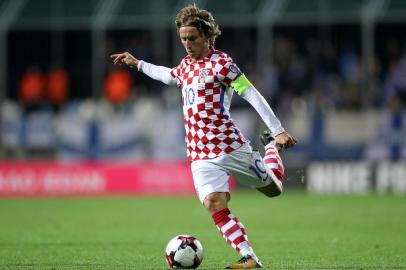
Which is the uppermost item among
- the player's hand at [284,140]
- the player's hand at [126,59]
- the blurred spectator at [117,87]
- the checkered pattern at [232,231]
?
the blurred spectator at [117,87]

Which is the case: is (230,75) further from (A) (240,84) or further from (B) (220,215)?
(B) (220,215)

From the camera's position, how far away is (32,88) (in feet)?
87.1

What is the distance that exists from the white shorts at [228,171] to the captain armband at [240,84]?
60 cm

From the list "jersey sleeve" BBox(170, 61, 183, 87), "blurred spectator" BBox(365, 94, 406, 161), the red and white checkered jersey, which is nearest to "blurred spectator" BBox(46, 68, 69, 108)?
"blurred spectator" BBox(365, 94, 406, 161)

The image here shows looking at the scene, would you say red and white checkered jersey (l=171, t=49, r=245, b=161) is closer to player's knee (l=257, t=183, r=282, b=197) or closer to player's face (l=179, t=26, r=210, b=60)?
player's face (l=179, t=26, r=210, b=60)

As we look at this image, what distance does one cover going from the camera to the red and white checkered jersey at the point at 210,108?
9047mm

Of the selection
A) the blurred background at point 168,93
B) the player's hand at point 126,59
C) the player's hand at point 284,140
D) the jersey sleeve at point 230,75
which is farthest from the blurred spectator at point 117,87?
the player's hand at point 284,140

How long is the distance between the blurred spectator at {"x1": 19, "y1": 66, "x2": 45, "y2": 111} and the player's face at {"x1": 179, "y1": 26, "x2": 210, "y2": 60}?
1764 cm

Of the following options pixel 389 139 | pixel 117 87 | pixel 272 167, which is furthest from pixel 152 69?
pixel 117 87

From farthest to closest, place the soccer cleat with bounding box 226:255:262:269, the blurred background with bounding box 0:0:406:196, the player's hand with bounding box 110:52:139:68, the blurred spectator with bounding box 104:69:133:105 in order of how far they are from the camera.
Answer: the blurred spectator with bounding box 104:69:133:105
the blurred background with bounding box 0:0:406:196
the player's hand with bounding box 110:52:139:68
the soccer cleat with bounding box 226:255:262:269

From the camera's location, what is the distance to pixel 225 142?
29.9 feet

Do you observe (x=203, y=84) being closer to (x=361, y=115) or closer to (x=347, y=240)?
(x=347, y=240)

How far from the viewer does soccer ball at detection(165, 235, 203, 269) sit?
30.0 ft

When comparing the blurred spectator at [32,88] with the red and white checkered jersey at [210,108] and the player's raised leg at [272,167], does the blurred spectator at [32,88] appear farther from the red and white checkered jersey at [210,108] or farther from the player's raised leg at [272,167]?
the red and white checkered jersey at [210,108]
